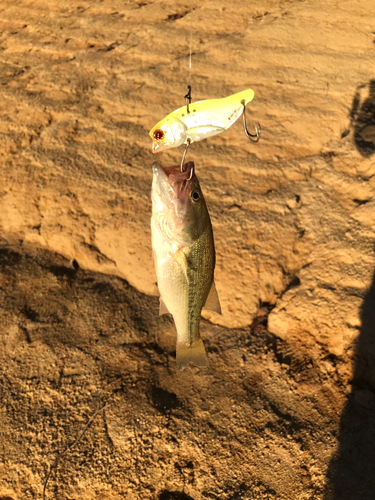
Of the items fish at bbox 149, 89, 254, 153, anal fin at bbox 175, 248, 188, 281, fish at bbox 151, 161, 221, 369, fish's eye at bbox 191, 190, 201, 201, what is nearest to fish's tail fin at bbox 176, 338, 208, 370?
fish at bbox 151, 161, 221, 369

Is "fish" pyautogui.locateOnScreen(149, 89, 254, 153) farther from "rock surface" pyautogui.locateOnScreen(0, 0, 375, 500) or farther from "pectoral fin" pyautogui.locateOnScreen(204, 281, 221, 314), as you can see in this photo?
"rock surface" pyautogui.locateOnScreen(0, 0, 375, 500)

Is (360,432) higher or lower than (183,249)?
lower

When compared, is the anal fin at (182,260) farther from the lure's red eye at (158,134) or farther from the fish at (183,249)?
the lure's red eye at (158,134)

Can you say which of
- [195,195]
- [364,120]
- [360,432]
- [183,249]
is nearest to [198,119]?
[195,195]

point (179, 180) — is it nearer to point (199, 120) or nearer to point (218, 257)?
point (199, 120)

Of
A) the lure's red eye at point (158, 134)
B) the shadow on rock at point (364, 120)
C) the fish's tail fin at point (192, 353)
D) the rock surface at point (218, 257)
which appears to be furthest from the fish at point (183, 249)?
the shadow on rock at point (364, 120)

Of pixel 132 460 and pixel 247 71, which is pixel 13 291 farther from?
pixel 247 71
